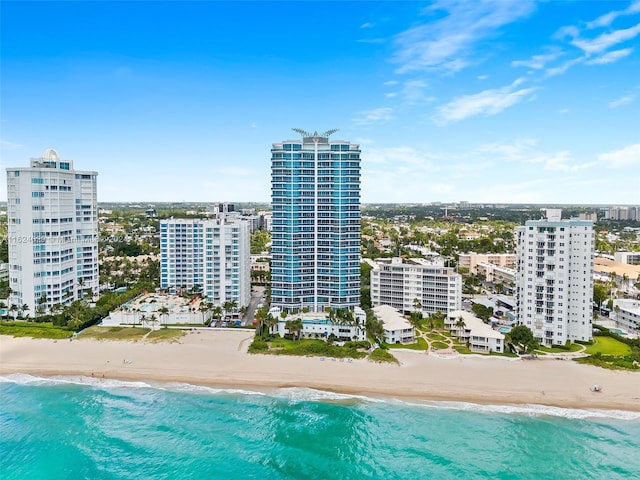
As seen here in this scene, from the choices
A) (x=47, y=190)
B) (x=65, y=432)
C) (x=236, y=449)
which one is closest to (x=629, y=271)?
(x=236, y=449)

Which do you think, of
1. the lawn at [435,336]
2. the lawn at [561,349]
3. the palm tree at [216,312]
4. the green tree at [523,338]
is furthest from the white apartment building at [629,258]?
the palm tree at [216,312]

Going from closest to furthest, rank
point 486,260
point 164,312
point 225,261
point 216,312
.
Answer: point 164,312
point 216,312
point 225,261
point 486,260

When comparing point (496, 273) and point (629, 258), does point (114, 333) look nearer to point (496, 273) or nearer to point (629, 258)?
point (496, 273)

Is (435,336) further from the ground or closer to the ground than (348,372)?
further from the ground

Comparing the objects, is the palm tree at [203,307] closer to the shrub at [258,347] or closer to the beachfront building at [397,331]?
the shrub at [258,347]

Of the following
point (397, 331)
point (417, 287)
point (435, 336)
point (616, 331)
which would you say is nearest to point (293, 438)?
point (397, 331)

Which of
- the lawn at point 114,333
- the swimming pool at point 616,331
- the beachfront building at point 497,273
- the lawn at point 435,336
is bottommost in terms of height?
the lawn at point 435,336

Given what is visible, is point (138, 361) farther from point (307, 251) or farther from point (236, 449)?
point (307, 251)
